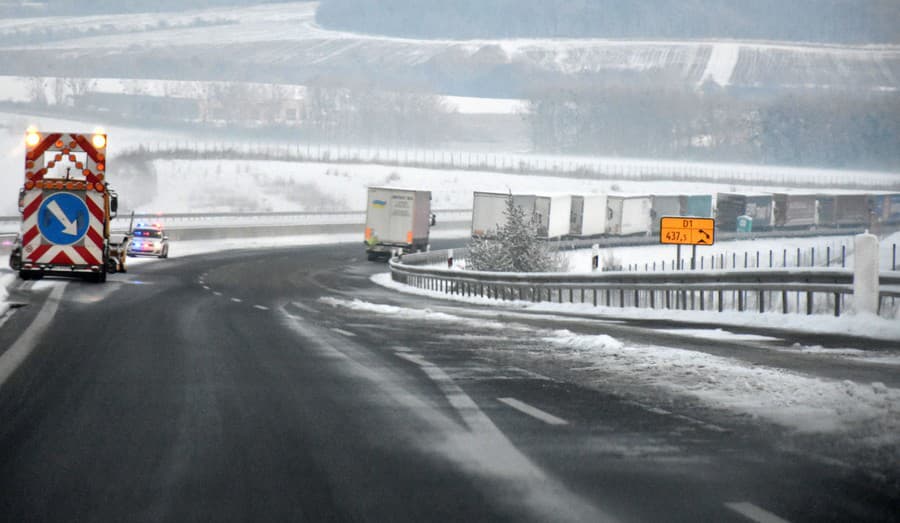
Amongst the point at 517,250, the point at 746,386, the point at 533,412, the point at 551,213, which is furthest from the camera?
the point at 551,213

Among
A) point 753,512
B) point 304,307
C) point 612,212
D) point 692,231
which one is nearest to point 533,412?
point 753,512

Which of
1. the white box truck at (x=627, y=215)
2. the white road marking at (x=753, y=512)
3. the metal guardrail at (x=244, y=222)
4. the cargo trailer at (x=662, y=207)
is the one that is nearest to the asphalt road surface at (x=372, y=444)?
the white road marking at (x=753, y=512)

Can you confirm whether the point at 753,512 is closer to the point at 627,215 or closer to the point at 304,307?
the point at 304,307

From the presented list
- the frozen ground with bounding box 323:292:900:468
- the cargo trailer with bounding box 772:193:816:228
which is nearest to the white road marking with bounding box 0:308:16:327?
the frozen ground with bounding box 323:292:900:468

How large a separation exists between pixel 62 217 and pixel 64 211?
14 cm

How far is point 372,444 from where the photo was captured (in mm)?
7977

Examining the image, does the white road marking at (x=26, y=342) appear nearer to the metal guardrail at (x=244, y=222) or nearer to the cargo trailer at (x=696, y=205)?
the metal guardrail at (x=244, y=222)

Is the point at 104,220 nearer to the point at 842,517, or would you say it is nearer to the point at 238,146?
the point at 842,517

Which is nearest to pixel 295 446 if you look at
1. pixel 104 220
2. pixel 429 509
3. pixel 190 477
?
pixel 190 477

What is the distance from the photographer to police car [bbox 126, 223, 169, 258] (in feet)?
195

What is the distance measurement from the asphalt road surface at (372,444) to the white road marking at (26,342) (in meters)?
0.07

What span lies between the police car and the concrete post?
46.3 meters

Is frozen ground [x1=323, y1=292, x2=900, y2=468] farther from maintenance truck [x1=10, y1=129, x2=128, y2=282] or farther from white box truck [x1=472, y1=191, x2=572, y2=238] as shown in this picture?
white box truck [x1=472, y1=191, x2=572, y2=238]

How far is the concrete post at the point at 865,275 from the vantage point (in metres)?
17.3
